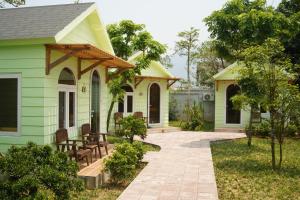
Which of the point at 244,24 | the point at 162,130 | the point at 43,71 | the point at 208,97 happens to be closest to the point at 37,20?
the point at 43,71

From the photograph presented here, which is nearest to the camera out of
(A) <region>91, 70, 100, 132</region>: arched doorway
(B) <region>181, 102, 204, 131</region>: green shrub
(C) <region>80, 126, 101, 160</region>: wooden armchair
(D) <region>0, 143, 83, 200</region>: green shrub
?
(D) <region>0, 143, 83, 200</region>: green shrub

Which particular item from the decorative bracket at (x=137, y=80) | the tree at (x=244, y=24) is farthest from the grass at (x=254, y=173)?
the decorative bracket at (x=137, y=80)

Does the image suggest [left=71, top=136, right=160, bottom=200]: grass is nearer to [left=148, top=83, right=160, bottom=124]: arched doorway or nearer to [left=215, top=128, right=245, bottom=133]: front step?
[left=215, top=128, right=245, bottom=133]: front step

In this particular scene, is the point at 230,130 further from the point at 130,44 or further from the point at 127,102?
the point at 130,44

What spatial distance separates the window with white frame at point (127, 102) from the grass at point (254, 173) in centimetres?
723

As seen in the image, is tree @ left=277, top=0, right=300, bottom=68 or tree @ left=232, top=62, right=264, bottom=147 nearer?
tree @ left=232, top=62, right=264, bottom=147

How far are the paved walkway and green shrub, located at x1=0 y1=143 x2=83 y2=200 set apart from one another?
68.2 inches

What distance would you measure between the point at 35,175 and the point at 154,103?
16329 mm

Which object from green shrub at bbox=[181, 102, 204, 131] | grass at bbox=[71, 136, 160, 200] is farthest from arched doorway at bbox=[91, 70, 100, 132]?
green shrub at bbox=[181, 102, 204, 131]

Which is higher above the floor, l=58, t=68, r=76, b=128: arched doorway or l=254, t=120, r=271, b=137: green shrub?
l=58, t=68, r=76, b=128: arched doorway

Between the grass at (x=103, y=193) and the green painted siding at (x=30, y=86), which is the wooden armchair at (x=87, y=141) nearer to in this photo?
the green painted siding at (x=30, y=86)

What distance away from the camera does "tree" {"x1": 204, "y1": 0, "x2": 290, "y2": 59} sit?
584 inches

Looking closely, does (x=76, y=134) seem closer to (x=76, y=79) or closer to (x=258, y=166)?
(x=76, y=79)

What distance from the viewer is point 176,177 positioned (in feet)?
28.2
